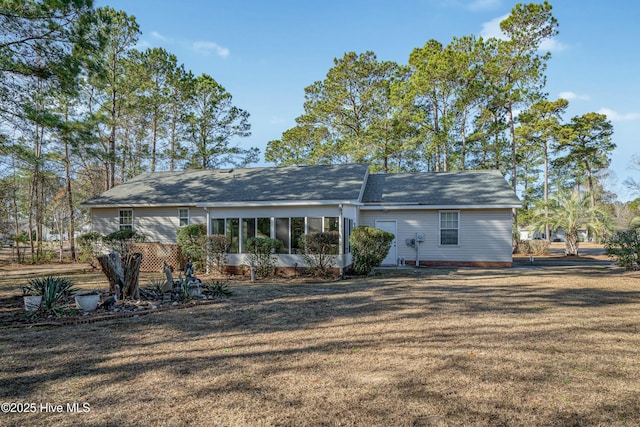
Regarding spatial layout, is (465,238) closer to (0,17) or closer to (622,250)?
(622,250)

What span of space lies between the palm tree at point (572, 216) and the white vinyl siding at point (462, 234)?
6.20 m

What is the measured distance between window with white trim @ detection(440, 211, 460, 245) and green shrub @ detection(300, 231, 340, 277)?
5676 millimetres

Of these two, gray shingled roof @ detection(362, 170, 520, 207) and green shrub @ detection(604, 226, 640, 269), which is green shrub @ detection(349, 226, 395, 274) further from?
green shrub @ detection(604, 226, 640, 269)

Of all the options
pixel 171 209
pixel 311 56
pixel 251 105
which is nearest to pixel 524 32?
pixel 311 56

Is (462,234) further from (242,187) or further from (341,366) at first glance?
(341,366)

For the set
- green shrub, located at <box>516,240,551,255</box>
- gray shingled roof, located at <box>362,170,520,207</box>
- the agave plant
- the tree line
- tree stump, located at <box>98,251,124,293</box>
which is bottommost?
green shrub, located at <box>516,240,551,255</box>

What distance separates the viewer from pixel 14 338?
5.47m

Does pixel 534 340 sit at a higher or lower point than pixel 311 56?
lower

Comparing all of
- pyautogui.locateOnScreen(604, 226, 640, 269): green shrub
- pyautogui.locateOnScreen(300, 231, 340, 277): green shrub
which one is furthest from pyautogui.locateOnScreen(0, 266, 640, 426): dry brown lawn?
pyautogui.locateOnScreen(604, 226, 640, 269): green shrub

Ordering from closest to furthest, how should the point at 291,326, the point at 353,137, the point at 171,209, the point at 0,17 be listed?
the point at 291,326, the point at 0,17, the point at 171,209, the point at 353,137

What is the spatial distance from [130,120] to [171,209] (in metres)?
13.0

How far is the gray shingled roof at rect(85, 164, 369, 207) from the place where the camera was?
13.8 metres

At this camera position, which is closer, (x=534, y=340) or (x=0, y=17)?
(x=534, y=340)

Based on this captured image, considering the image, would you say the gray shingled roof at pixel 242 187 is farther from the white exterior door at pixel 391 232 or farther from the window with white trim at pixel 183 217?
the white exterior door at pixel 391 232
